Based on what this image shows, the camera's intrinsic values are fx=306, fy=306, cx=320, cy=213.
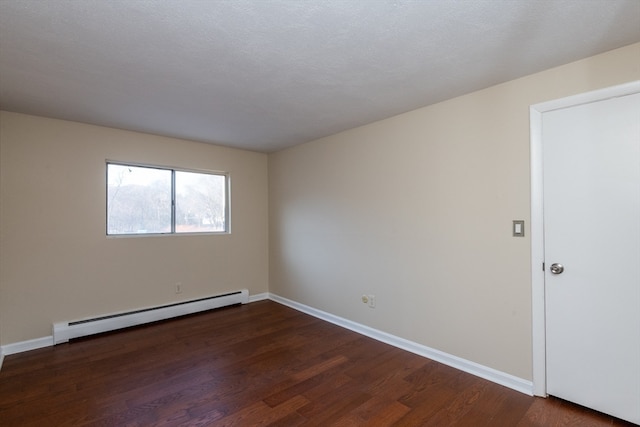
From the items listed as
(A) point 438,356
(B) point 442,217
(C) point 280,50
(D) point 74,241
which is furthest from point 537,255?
(D) point 74,241

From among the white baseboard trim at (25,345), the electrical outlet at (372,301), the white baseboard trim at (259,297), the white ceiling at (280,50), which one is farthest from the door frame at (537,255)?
the white baseboard trim at (25,345)

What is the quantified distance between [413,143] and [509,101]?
839 mm

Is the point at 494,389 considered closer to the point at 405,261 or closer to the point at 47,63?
the point at 405,261

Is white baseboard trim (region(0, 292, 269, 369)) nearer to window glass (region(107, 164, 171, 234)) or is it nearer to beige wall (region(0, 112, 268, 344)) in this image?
beige wall (region(0, 112, 268, 344))

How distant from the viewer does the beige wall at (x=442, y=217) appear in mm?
2262

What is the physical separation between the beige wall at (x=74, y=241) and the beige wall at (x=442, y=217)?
5.79 ft

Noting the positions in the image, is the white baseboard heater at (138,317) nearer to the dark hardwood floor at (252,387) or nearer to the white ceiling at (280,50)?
the dark hardwood floor at (252,387)

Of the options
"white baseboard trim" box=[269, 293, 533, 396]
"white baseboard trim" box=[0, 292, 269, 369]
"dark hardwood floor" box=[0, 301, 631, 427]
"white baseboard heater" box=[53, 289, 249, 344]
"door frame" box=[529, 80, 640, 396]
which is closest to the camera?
"dark hardwood floor" box=[0, 301, 631, 427]

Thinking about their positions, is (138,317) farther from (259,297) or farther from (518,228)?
(518,228)

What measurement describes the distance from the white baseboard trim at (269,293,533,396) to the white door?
214mm

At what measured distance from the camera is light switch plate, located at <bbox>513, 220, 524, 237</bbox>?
226cm

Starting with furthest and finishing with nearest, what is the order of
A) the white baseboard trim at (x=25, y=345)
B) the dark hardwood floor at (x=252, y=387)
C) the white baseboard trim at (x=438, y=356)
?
the white baseboard trim at (x=25, y=345)
the white baseboard trim at (x=438, y=356)
the dark hardwood floor at (x=252, y=387)

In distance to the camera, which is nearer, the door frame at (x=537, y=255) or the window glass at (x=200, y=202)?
the door frame at (x=537, y=255)

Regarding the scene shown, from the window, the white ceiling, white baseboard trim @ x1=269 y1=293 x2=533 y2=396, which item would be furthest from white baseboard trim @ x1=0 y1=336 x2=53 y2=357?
white baseboard trim @ x1=269 y1=293 x2=533 y2=396
